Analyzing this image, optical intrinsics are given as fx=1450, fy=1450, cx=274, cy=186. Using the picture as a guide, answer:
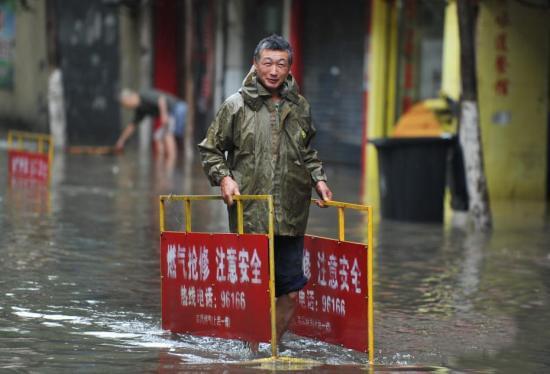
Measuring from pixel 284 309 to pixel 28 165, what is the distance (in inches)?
469

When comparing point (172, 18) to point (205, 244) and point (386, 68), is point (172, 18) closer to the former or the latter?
point (386, 68)

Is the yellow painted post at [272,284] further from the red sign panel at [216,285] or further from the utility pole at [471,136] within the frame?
the utility pole at [471,136]

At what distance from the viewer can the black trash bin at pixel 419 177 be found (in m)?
15.5

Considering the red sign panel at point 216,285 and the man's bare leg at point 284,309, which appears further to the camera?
the man's bare leg at point 284,309

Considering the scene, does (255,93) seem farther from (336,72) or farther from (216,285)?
(336,72)

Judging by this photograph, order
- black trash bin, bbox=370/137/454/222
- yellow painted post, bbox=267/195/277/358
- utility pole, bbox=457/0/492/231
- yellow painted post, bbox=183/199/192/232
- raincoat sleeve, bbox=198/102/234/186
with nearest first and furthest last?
yellow painted post, bbox=267/195/277/358 < raincoat sleeve, bbox=198/102/234/186 < yellow painted post, bbox=183/199/192/232 < utility pole, bbox=457/0/492/231 < black trash bin, bbox=370/137/454/222

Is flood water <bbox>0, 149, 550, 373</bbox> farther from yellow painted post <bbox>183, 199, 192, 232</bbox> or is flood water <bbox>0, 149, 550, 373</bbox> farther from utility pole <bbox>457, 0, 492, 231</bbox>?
yellow painted post <bbox>183, 199, 192, 232</bbox>

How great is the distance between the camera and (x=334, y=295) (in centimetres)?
764

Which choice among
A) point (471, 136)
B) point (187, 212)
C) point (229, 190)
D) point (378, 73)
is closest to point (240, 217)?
point (229, 190)

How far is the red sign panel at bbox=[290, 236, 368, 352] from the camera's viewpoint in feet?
24.2

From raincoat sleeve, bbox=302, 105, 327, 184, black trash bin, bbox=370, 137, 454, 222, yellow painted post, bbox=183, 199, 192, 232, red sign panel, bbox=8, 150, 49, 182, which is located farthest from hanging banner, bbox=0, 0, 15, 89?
raincoat sleeve, bbox=302, 105, 327, 184

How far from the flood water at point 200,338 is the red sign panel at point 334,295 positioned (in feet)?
0.37

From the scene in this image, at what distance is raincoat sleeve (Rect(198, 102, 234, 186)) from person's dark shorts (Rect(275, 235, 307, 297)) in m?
0.47

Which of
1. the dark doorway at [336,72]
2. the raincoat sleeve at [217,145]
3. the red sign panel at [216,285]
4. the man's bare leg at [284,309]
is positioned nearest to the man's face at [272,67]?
the raincoat sleeve at [217,145]
